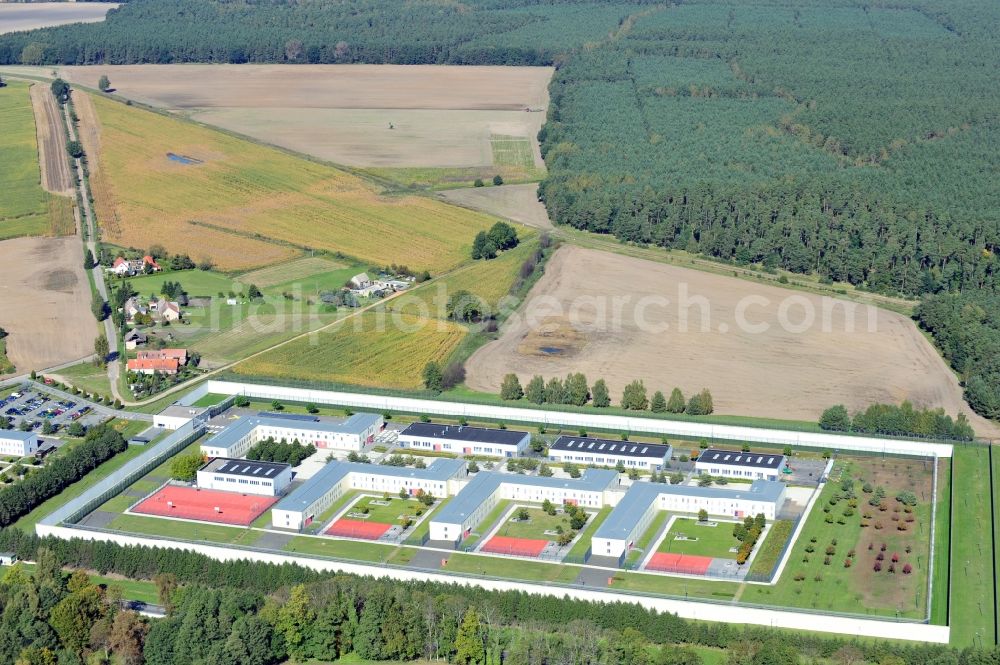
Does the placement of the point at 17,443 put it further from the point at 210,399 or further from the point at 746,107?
the point at 746,107

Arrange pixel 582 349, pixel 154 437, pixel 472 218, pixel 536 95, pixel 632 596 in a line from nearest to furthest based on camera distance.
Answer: pixel 632 596 < pixel 154 437 < pixel 582 349 < pixel 472 218 < pixel 536 95

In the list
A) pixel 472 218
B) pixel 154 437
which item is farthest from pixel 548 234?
pixel 154 437

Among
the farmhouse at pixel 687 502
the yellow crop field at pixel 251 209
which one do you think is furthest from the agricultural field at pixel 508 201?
the farmhouse at pixel 687 502

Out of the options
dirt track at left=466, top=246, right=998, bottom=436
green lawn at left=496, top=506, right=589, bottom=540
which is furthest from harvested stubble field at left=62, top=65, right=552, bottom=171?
green lawn at left=496, top=506, right=589, bottom=540

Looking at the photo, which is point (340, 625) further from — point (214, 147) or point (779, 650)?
point (214, 147)

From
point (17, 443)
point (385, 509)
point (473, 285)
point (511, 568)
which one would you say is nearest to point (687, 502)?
point (511, 568)

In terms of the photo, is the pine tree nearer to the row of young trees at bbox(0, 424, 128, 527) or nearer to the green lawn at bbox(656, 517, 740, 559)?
the green lawn at bbox(656, 517, 740, 559)
